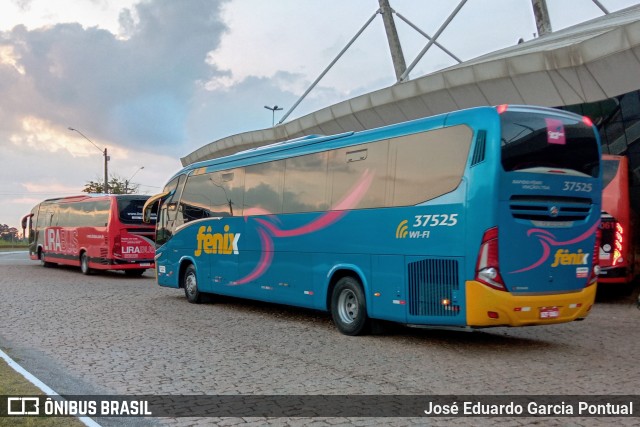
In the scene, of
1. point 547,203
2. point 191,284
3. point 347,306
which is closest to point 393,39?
point 191,284

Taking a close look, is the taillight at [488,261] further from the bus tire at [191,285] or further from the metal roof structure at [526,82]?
the metal roof structure at [526,82]

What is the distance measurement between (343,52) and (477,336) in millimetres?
26912

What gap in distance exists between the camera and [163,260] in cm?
1753

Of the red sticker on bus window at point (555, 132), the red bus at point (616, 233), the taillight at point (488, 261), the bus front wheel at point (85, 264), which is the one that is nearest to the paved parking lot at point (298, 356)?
the red bus at point (616, 233)

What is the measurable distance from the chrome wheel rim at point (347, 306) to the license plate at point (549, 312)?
302 cm

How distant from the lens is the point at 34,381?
24.2 ft

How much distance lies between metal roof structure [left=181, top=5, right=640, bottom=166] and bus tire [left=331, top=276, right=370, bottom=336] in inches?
450

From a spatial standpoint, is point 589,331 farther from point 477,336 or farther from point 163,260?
point 163,260

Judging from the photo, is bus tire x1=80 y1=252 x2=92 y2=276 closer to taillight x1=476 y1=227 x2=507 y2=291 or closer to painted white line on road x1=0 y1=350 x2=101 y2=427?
painted white line on road x1=0 y1=350 x2=101 y2=427

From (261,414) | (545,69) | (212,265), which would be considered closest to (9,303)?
(212,265)

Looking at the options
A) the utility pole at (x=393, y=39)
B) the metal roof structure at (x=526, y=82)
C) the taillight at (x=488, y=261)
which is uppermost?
the utility pole at (x=393, y=39)

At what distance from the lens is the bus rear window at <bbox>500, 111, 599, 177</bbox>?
8.88 meters

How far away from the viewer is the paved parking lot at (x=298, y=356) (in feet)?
24.1

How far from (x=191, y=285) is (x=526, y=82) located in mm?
12504
